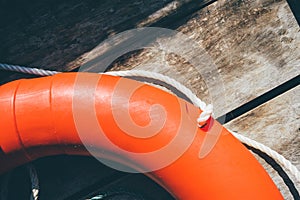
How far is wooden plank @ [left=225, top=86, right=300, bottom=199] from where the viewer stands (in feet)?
4.73

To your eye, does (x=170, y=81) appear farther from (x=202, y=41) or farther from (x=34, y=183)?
(x=34, y=183)

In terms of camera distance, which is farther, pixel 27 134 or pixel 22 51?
pixel 22 51

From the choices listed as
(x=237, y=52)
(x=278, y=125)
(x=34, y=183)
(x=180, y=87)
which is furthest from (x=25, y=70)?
(x=278, y=125)

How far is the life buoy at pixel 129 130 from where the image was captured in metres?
1.22

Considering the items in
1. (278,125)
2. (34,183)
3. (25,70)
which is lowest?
(278,125)

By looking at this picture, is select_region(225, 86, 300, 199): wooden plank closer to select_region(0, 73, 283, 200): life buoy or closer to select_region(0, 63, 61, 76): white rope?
select_region(0, 73, 283, 200): life buoy

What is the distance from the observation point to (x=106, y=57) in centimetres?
141

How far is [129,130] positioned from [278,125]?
45 centimetres

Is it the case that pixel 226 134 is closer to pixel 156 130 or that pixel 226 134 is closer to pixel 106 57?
pixel 156 130

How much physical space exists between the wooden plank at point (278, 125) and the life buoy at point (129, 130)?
0.19 m

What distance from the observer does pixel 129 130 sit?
122 cm

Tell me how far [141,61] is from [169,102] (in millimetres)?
213

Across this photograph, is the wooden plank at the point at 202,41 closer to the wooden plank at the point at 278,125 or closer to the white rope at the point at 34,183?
the wooden plank at the point at 278,125

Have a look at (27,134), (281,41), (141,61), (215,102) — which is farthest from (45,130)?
(281,41)
